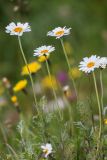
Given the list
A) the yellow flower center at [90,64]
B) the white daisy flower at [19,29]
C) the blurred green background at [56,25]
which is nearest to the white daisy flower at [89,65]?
the yellow flower center at [90,64]

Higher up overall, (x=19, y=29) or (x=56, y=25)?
(x=56, y=25)

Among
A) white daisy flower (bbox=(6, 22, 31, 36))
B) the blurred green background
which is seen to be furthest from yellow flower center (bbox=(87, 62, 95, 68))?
the blurred green background

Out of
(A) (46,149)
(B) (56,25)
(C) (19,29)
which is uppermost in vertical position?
(B) (56,25)

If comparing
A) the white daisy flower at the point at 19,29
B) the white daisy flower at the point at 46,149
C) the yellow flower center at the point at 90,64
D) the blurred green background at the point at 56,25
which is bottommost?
the white daisy flower at the point at 46,149

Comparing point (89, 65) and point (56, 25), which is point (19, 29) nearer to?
point (89, 65)

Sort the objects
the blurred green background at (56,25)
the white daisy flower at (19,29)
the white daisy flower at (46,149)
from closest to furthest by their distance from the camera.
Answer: the white daisy flower at (46,149), the white daisy flower at (19,29), the blurred green background at (56,25)

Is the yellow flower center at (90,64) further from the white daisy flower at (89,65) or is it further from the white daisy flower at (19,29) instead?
the white daisy flower at (19,29)

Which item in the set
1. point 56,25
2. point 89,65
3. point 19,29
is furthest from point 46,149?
point 56,25

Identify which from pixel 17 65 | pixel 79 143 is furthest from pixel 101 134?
pixel 17 65

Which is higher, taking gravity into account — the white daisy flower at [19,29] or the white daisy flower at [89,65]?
the white daisy flower at [19,29]

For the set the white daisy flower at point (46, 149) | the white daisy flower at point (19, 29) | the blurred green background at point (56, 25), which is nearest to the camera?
the white daisy flower at point (46, 149)
